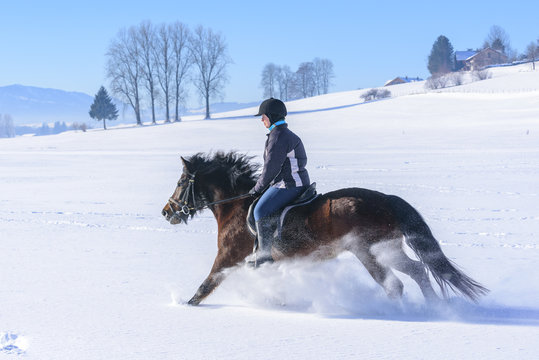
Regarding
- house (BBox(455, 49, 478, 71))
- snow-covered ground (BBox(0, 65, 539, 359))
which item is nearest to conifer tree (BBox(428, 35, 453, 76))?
house (BBox(455, 49, 478, 71))

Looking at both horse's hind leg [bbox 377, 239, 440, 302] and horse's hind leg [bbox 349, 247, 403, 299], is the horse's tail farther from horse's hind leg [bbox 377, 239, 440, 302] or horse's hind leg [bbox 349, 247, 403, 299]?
horse's hind leg [bbox 349, 247, 403, 299]

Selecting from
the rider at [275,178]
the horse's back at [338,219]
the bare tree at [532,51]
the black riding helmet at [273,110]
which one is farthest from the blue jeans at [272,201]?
the bare tree at [532,51]

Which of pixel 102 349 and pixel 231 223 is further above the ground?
pixel 231 223

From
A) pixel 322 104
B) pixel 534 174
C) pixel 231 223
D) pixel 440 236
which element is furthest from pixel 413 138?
pixel 322 104

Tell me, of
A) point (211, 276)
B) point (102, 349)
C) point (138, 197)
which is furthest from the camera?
point (138, 197)

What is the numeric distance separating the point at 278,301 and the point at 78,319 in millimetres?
1898

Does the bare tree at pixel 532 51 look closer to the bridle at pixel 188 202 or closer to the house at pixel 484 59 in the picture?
the house at pixel 484 59

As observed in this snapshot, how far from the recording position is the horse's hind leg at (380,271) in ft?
15.8

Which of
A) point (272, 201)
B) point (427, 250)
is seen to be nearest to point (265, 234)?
point (272, 201)

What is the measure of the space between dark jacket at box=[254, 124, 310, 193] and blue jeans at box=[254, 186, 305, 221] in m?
0.06

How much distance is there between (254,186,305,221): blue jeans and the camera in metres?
5.04

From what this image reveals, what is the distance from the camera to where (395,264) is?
15.6 ft

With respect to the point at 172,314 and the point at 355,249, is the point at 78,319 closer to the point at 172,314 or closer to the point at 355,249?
the point at 172,314

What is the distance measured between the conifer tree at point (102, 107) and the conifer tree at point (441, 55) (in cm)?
7925
